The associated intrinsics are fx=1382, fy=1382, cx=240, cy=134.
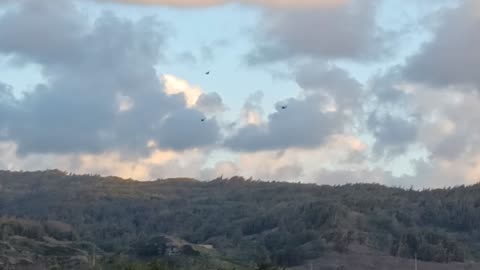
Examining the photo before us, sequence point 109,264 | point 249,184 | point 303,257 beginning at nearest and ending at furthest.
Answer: point 109,264 → point 303,257 → point 249,184

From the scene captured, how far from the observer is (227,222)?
106250mm

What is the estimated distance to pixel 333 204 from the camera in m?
97.1

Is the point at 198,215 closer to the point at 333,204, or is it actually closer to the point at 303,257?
the point at 333,204

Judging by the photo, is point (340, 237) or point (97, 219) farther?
point (97, 219)

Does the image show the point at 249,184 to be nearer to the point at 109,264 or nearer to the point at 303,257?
the point at 303,257

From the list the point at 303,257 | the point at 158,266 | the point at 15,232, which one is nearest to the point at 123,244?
the point at 15,232

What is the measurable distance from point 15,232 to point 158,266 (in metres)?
31.3

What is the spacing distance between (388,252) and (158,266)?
3279cm

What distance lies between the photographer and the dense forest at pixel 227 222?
79938mm

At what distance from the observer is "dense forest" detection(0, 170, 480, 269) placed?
79938 mm

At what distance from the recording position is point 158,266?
182 ft

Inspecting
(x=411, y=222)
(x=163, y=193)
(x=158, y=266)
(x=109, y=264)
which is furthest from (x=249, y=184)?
(x=158, y=266)

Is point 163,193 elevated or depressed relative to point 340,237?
elevated

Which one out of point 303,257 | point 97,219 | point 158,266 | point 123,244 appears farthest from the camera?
point 97,219
